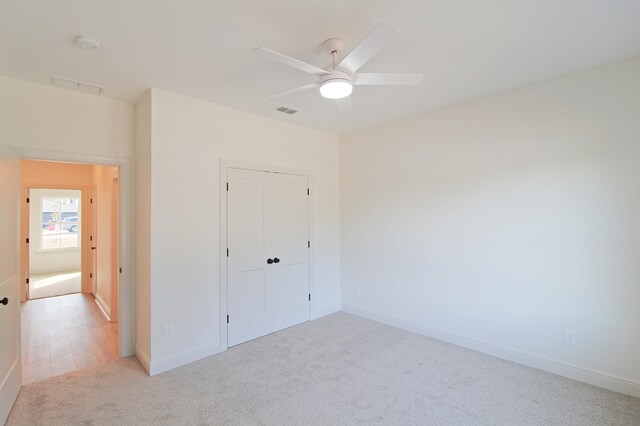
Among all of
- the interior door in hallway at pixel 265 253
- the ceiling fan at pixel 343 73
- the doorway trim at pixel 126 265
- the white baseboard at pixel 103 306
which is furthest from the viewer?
the white baseboard at pixel 103 306

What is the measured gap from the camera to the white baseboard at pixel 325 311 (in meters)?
4.48

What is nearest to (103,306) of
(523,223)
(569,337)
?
(523,223)

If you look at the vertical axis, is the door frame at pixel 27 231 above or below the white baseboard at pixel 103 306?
above

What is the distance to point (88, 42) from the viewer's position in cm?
217

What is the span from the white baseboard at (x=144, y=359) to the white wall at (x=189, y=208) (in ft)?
0.24

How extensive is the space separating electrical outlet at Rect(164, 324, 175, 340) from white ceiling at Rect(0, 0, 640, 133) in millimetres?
2355

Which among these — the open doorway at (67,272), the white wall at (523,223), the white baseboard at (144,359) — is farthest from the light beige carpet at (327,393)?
the open doorway at (67,272)

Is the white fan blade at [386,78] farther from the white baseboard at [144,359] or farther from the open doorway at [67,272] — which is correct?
the white baseboard at [144,359]

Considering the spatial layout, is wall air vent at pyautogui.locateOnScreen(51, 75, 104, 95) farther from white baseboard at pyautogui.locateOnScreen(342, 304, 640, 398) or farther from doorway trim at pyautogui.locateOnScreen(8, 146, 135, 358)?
white baseboard at pyautogui.locateOnScreen(342, 304, 640, 398)

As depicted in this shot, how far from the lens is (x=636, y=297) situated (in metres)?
2.51

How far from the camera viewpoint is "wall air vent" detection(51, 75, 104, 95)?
2.77 metres

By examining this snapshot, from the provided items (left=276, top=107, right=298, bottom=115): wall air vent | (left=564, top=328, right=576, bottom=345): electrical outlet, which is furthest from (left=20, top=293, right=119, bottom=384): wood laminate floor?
(left=564, top=328, right=576, bottom=345): electrical outlet

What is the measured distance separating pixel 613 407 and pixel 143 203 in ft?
14.6

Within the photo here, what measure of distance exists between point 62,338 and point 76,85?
3031mm
